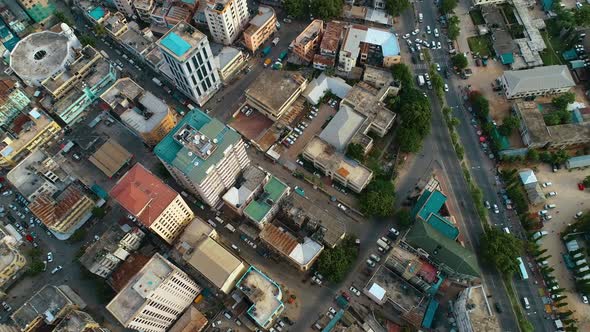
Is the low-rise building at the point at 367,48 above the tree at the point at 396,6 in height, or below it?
below

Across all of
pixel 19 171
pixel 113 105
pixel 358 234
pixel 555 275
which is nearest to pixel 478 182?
pixel 555 275

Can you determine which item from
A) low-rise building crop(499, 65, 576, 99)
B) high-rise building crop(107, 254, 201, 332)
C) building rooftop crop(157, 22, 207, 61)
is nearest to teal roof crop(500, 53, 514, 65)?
low-rise building crop(499, 65, 576, 99)

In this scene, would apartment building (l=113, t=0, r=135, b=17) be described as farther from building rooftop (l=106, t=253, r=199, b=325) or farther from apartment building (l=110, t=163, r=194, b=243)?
building rooftop (l=106, t=253, r=199, b=325)

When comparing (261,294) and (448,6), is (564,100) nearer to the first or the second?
(448,6)

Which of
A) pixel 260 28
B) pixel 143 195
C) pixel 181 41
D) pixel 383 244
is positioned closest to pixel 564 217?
pixel 383 244

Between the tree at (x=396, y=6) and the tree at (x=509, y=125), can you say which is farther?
the tree at (x=396, y=6)

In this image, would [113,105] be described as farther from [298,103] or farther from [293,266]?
[293,266]

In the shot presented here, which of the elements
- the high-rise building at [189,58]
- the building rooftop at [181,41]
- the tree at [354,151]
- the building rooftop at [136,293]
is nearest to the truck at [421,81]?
the tree at [354,151]

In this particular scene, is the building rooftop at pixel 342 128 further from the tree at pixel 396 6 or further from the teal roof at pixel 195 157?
the tree at pixel 396 6
